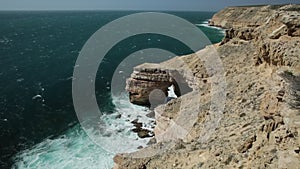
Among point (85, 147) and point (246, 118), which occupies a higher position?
point (246, 118)

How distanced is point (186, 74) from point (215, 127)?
17503mm

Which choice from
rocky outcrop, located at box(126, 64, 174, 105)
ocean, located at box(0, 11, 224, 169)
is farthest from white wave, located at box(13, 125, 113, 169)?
rocky outcrop, located at box(126, 64, 174, 105)

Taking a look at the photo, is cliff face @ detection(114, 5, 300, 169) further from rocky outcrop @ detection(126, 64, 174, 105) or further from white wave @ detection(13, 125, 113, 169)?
rocky outcrop @ detection(126, 64, 174, 105)

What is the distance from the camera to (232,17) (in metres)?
136

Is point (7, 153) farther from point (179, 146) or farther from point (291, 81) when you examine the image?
point (291, 81)

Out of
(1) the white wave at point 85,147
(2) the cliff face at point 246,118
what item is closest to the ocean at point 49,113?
(1) the white wave at point 85,147

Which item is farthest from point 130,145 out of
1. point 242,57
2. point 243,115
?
point 243,115

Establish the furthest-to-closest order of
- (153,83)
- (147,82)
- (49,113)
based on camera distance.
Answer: (147,82) < (153,83) < (49,113)

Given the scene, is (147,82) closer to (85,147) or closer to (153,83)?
(153,83)

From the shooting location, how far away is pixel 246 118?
13938 mm

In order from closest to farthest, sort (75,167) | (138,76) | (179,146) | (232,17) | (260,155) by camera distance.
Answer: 1. (260,155)
2. (179,146)
3. (75,167)
4. (138,76)
5. (232,17)

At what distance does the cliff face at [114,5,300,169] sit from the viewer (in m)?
9.75

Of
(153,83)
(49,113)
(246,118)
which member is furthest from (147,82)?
(246,118)

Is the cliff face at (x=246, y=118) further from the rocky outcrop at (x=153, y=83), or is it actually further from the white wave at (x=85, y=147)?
the rocky outcrop at (x=153, y=83)
